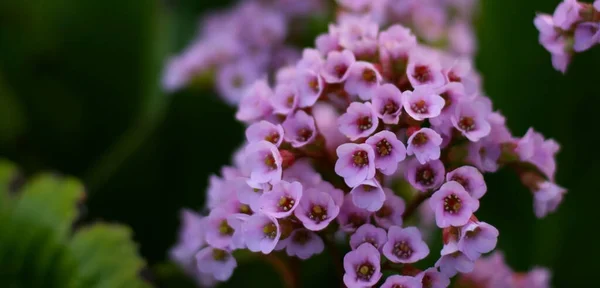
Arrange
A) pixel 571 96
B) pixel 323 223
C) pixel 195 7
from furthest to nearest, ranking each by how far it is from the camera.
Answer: pixel 195 7 < pixel 571 96 < pixel 323 223

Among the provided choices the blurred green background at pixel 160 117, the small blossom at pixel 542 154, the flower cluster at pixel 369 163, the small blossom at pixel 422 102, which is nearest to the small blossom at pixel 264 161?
the flower cluster at pixel 369 163

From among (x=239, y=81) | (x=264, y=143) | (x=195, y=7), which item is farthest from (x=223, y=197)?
(x=195, y=7)

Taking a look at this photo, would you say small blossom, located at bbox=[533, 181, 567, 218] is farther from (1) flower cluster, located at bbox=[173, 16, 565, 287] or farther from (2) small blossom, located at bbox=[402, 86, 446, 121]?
(2) small blossom, located at bbox=[402, 86, 446, 121]

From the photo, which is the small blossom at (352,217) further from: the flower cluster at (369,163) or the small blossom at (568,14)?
the small blossom at (568,14)

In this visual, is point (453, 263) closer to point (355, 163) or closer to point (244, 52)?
point (355, 163)

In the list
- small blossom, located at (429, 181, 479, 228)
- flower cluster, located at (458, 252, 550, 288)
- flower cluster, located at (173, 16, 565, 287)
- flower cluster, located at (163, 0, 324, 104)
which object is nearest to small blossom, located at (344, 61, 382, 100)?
flower cluster, located at (173, 16, 565, 287)

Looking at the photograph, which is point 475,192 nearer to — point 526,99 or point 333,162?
point 333,162

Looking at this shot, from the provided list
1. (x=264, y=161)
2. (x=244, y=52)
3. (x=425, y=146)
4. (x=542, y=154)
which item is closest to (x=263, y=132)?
(x=264, y=161)
